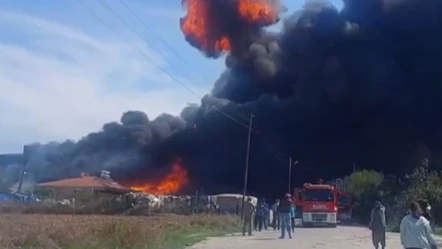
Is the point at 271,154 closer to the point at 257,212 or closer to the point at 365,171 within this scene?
the point at 365,171

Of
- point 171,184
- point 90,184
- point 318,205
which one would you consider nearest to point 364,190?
point 318,205

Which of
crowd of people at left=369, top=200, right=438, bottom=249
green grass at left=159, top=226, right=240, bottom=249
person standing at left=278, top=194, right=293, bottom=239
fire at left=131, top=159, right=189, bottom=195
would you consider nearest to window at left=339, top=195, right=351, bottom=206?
fire at left=131, top=159, right=189, bottom=195

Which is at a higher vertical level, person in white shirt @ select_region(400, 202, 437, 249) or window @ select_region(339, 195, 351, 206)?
window @ select_region(339, 195, 351, 206)

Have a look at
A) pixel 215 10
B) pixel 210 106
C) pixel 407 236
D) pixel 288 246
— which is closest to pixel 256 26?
pixel 215 10

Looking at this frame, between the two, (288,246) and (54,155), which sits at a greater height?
(54,155)

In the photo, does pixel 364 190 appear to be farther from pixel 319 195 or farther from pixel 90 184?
pixel 90 184

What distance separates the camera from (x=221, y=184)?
2741 inches

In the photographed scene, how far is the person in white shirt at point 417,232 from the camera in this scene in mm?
11711

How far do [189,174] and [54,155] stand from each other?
15.8 metres

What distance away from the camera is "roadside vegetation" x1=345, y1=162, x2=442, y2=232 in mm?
46031

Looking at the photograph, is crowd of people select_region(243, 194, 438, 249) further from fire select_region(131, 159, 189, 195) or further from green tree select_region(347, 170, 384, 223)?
fire select_region(131, 159, 189, 195)

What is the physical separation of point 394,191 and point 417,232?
1784 inches

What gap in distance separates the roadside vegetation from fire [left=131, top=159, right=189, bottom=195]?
1404 centimetres

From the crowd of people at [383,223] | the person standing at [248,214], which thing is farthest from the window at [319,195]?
the person standing at [248,214]
